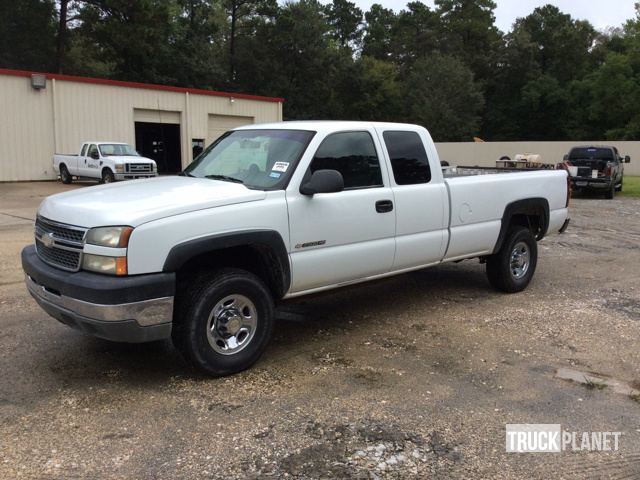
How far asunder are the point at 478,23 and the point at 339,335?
78783 mm

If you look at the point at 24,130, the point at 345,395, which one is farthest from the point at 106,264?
the point at 24,130

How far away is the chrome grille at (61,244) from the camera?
4039mm

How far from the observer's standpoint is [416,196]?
5.61 metres

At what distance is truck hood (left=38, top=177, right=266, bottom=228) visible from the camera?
3.93 m

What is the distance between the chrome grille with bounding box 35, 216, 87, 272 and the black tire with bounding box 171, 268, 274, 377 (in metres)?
0.77

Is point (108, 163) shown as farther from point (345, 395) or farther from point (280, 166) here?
point (345, 395)

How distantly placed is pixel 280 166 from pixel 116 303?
5.73 feet

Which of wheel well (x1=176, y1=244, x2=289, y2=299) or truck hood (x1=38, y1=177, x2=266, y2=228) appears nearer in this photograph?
truck hood (x1=38, y1=177, x2=266, y2=228)

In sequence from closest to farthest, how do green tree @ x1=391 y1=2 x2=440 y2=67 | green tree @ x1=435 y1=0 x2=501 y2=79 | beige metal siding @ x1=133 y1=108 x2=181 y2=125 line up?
beige metal siding @ x1=133 y1=108 x2=181 y2=125
green tree @ x1=435 y1=0 x2=501 y2=79
green tree @ x1=391 y1=2 x2=440 y2=67

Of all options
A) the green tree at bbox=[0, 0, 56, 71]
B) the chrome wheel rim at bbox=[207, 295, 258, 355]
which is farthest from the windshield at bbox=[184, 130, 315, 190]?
the green tree at bbox=[0, 0, 56, 71]

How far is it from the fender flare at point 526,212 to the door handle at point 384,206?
75.7 inches

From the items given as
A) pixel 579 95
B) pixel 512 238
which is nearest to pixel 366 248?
pixel 512 238

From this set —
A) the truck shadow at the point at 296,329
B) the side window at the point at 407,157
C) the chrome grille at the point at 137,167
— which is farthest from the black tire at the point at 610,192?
the side window at the point at 407,157

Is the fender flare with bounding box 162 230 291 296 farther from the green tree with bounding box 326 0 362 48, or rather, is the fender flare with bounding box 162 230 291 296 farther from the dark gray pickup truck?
the green tree with bounding box 326 0 362 48
